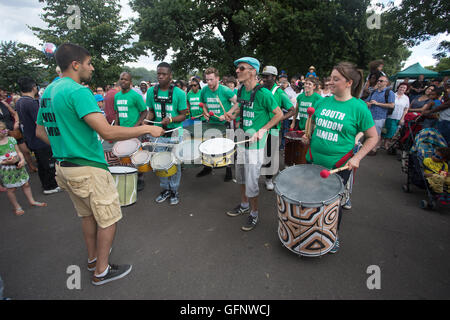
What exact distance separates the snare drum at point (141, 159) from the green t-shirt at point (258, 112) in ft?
5.57

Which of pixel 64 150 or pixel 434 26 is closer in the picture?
pixel 64 150

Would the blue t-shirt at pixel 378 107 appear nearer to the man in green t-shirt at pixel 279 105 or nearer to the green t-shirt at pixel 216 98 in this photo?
the man in green t-shirt at pixel 279 105

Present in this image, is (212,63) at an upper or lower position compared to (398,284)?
upper

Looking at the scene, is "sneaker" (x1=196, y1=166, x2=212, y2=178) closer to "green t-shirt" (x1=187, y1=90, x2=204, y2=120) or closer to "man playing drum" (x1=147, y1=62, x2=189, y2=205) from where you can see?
"man playing drum" (x1=147, y1=62, x2=189, y2=205)

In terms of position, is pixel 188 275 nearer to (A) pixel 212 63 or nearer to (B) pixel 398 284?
(B) pixel 398 284

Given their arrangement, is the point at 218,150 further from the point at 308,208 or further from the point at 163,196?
the point at 163,196

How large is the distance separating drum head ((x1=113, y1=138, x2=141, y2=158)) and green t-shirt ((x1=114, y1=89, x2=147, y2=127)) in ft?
2.07

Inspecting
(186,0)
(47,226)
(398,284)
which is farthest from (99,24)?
(398,284)

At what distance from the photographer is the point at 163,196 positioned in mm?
4348

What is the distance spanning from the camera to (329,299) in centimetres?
225

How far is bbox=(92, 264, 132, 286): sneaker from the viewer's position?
2453mm

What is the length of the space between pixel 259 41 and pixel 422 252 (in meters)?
18.0

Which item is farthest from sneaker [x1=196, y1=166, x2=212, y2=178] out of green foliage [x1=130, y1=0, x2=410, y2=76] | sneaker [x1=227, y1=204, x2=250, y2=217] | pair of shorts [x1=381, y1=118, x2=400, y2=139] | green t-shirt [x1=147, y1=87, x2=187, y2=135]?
green foliage [x1=130, y1=0, x2=410, y2=76]

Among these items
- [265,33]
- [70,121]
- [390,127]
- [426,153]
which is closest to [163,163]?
[70,121]
